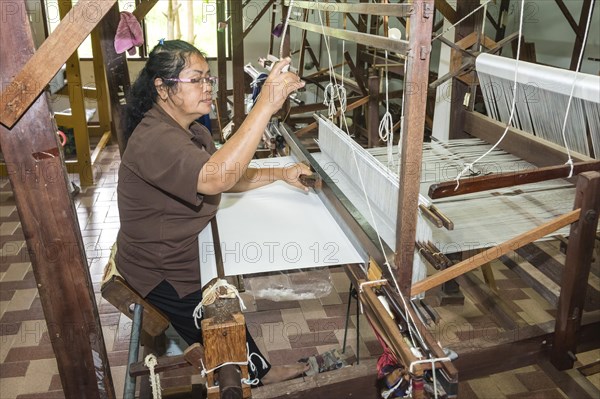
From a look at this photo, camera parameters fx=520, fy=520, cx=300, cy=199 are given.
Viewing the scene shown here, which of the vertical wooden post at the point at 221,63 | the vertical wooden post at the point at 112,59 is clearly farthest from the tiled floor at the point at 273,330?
the vertical wooden post at the point at 221,63

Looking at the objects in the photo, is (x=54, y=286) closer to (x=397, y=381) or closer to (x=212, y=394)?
(x=212, y=394)

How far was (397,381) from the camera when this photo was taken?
1209 mm

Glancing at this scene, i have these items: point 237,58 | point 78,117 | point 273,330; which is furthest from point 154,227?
point 78,117

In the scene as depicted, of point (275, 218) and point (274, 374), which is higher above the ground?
point (275, 218)

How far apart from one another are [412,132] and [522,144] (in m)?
1.30

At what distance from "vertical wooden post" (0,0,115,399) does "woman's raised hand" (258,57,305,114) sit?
0.57 meters

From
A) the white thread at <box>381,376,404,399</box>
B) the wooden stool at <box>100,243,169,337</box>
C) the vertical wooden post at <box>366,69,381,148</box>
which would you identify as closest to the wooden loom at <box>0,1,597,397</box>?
the white thread at <box>381,376,404,399</box>

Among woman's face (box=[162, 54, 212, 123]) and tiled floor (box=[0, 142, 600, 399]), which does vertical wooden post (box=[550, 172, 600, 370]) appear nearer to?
tiled floor (box=[0, 142, 600, 399])

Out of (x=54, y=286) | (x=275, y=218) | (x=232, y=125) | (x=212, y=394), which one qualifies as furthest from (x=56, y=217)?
(x=232, y=125)

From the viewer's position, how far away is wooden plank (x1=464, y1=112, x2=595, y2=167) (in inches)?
82.1

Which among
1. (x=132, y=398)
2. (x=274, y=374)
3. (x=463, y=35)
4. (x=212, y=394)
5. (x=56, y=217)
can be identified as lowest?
(x=274, y=374)

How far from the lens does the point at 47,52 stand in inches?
44.6

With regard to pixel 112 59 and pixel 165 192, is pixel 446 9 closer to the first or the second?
pixel 112 59

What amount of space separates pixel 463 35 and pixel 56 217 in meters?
2.22
